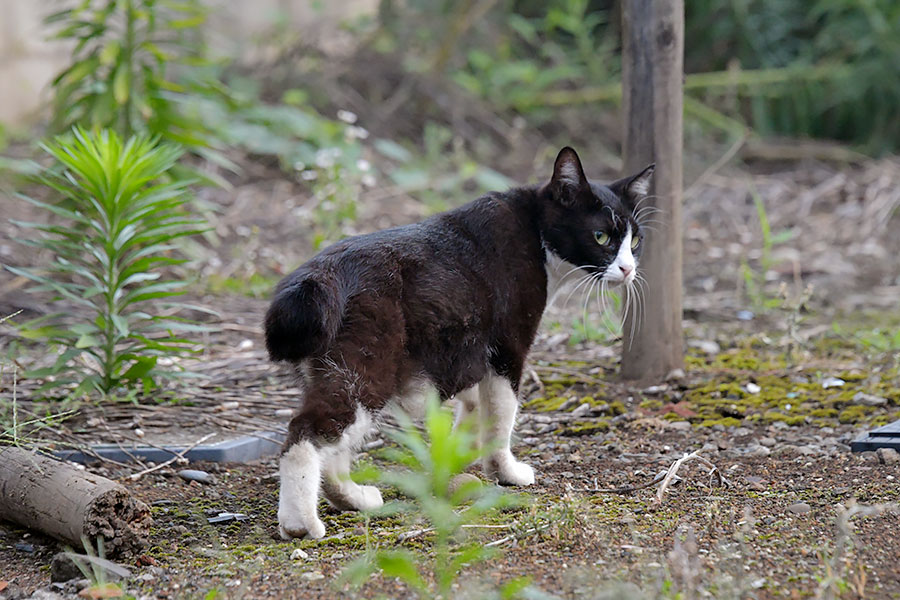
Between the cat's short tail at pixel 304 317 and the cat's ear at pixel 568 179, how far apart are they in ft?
2.89

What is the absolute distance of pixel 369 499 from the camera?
295 cm

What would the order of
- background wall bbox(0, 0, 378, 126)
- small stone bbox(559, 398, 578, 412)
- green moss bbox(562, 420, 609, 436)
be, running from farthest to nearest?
1. background wall bbox(0, 0, 378, 126)
2. small stone bbox(559, 398, 578, 412)
3. green moss bbox(562, 420, 609, 436)

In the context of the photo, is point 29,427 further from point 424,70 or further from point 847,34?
point 847,34

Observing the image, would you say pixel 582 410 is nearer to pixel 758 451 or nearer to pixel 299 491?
pixel 758 451

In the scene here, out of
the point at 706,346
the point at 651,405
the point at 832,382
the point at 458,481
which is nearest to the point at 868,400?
the point at 832,382

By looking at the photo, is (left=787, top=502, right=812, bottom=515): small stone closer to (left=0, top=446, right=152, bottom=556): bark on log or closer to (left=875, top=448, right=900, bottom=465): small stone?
(left=875, top=448, right=900, bottom=465): small stone

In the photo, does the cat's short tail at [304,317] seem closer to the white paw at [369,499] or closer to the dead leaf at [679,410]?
the white paw at [369,499]

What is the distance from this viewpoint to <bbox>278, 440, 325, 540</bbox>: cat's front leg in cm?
261

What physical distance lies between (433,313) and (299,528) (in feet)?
2.30

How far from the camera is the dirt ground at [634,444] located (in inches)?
89.0

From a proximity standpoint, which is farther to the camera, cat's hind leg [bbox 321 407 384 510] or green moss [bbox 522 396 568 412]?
green moss [bbox 522 396 568 412]

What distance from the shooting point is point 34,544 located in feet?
8.92

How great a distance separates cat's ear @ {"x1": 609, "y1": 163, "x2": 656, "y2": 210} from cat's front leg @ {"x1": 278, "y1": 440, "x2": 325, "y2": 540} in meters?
1.44

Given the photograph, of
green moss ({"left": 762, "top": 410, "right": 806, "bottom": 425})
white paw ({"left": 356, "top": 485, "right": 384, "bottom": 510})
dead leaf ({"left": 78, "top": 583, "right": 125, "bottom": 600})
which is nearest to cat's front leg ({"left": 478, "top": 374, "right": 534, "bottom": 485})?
white paw ({"left": 356, "top": 485, "right": 384, "bottom": 510})
